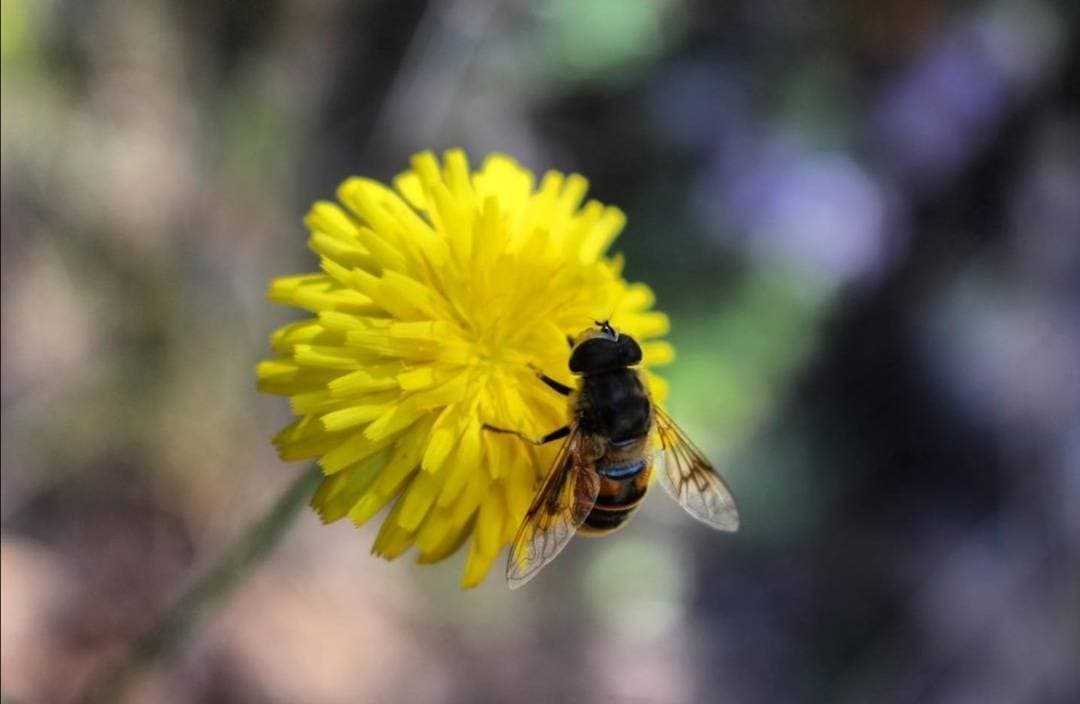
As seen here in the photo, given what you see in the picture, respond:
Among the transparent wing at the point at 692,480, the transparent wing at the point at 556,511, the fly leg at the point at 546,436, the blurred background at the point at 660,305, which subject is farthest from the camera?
the blurred background at the point at 660,305

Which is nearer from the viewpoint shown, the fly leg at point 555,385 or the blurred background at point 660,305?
the fly leg at point 555,385

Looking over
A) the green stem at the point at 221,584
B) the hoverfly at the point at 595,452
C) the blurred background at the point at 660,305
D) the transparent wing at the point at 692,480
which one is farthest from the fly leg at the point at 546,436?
the blurred background at the point at 660,305

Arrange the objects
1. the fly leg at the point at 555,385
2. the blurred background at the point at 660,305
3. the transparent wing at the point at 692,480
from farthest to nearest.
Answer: the blurred background at the point at 660,305 → the transparent wing at the point at 692,480 → the fly leg at the point at 555,385

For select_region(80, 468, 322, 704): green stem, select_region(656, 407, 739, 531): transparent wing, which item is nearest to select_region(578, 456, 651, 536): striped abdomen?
select_region(656, 407, 739, 531): transparent wing

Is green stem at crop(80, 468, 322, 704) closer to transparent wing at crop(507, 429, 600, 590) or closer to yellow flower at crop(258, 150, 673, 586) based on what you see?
yellow flower at crop(258, 150, 673, 586)

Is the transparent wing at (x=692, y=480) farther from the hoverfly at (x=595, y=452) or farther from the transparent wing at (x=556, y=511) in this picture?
the transparent wing at (x=556, y=511)

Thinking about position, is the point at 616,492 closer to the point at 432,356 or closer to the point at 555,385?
the point at 555,385

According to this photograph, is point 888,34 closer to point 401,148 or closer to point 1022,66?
point 1022,66

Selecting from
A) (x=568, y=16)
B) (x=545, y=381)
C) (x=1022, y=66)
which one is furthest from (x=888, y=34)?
(x=545, y=381)
